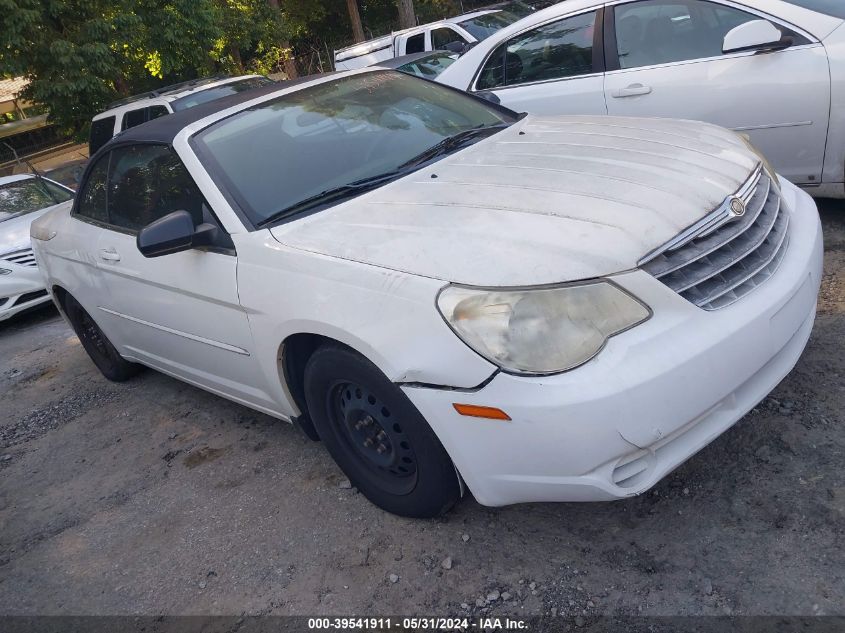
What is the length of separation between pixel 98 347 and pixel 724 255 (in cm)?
414

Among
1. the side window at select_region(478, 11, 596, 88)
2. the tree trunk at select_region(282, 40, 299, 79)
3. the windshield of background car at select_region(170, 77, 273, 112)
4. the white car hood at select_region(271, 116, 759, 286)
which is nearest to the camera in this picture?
the white car hood at select_region(271, 116, 759, 286)

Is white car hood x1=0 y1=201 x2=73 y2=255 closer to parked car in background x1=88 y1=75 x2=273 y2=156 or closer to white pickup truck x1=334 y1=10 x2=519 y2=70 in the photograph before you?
parked car in background x1=88 y1=75 x2=273 y2=156

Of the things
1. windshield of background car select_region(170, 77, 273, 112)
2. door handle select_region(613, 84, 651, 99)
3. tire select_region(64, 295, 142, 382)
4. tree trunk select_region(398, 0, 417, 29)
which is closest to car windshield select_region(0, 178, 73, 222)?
windshield of background car select_region(170, 77, 273, 112)

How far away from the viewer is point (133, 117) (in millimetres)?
10242

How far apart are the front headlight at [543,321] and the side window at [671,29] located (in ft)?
10.0

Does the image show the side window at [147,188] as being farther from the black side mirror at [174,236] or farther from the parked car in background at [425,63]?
the parked car in background at [425,63]

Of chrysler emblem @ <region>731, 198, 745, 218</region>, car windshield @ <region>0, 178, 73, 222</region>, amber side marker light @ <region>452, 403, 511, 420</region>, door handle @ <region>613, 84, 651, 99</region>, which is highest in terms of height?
chrysler emblem @ <region>731, 198, 745, 218</region>

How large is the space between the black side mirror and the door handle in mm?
2997

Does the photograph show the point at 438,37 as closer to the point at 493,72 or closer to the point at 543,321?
the point at 493,72

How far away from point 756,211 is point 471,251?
112 cm

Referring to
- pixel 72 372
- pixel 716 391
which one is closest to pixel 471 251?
pixel 716 391

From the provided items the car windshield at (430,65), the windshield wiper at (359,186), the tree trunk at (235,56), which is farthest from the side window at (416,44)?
the windshield wiper at (359,186)

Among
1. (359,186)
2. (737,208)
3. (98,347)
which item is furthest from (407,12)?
(737,208)

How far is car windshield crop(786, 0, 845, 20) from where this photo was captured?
4.39 meters
